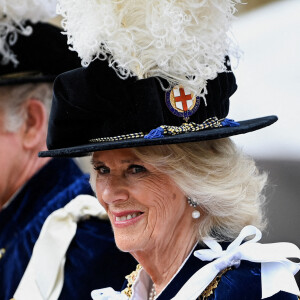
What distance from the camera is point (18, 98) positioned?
3.13m

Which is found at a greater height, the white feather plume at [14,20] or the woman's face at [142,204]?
the white feather plume at [14,20]

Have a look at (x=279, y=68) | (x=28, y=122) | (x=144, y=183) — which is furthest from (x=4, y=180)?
(x=279, y=68)

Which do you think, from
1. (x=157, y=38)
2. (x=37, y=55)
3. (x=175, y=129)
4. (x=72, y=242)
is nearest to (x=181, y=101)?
(x=175, y=129)

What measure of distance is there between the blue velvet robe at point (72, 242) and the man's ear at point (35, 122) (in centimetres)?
17

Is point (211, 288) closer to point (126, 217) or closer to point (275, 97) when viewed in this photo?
point (126, 217)

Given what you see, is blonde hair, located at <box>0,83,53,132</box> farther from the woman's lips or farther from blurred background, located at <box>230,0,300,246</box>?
the woman's lips

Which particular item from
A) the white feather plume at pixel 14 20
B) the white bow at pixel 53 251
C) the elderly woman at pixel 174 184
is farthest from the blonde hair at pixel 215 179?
the white feather plume at pixel 14 20

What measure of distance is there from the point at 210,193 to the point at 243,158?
217 millimetres

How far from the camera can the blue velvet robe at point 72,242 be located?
2.62 m

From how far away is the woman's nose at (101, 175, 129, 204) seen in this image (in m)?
2.01

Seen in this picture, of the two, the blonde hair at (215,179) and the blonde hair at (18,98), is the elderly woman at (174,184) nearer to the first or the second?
the blonde hair at (215,179)

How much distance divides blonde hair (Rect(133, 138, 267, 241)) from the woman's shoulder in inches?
6.1

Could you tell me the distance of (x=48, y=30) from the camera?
10.1ft

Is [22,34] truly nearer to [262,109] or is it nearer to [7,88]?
[7,88]
